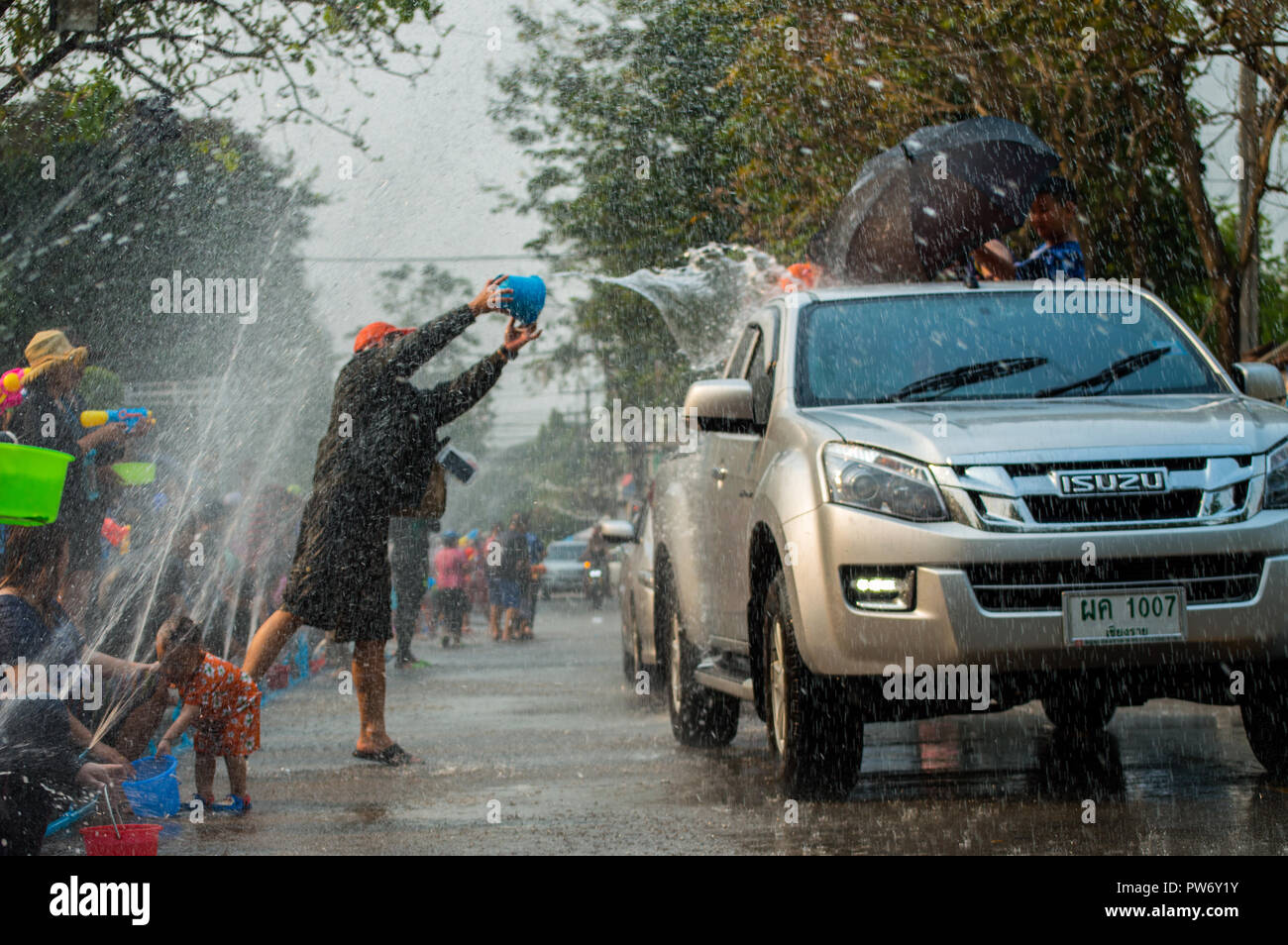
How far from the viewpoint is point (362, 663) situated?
26.0 feet

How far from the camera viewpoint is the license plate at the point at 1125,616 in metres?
5.60

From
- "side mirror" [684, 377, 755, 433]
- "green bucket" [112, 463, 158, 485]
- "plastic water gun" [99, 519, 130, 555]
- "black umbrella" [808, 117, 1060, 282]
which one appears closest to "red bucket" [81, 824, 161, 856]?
"side mirror" [684, 377, 755, 433]

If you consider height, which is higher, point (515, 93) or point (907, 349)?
point (515, 93)

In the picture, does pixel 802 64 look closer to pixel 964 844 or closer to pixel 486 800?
pixel 486 800

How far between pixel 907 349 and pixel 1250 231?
7547 mm

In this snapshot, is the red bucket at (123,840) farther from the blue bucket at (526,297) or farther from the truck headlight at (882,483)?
the blue bucket at (526,297)

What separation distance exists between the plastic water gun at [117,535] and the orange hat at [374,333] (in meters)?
2.30

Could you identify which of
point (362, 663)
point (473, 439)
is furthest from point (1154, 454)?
point (473, 439)

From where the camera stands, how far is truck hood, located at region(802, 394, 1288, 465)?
575 centimetres

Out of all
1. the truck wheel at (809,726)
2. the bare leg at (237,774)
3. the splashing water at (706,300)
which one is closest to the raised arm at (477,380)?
the bare leg at (237,774)

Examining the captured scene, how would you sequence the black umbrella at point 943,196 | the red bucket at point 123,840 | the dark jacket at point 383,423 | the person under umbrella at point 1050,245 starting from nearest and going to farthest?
the red bucket at point 123,840, the dark jacket at point 383,423, the person under umbrella at point 1050,245, the black umbrella at point 943,196

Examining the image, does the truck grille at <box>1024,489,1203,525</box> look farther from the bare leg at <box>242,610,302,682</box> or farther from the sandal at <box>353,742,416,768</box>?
the bare leg at <box>242,610,302,682</box>

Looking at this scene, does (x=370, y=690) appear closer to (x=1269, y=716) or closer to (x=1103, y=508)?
(x=1103, y=508)

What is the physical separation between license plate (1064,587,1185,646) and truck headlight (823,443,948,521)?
52 centimetres
